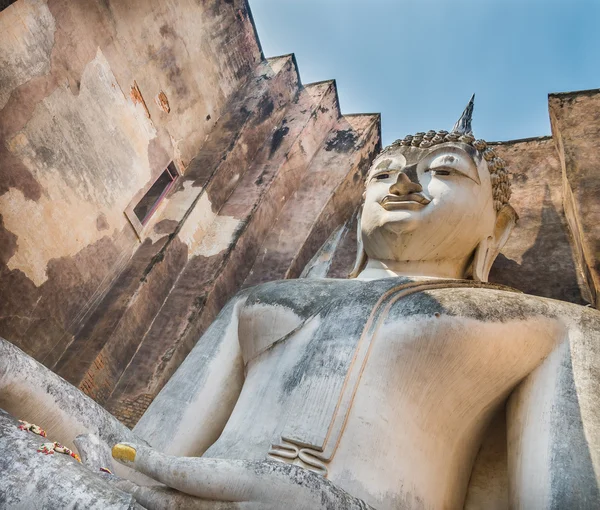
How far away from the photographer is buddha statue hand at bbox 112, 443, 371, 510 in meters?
1.81

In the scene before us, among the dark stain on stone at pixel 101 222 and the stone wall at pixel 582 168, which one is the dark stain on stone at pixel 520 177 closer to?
the stone wall at pixel 582 168

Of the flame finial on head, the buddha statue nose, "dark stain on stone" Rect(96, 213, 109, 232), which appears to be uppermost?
the flame finial on head

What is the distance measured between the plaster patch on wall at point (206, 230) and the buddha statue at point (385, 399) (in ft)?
5.28

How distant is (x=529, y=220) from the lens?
4898 mm

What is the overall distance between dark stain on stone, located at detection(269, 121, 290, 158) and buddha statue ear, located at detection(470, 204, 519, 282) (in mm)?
2741

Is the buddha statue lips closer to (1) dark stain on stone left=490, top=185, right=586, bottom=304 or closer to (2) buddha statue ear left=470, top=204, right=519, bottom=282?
(2) buddha statue ear left=470, top=204, right=519, bottom=282

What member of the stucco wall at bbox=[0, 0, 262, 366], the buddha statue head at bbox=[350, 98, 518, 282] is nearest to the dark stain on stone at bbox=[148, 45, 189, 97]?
the stucco wall at bbox=[0, 0, 262, 366]

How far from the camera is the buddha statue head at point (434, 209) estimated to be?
359cm

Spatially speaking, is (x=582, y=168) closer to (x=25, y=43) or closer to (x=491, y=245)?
(x=491, y=245)

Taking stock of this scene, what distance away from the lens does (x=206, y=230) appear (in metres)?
5.33

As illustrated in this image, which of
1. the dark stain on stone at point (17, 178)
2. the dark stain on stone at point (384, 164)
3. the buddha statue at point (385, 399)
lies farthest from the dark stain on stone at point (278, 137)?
the buddha statue at point (385, 399)

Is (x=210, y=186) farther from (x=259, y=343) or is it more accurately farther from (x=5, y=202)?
(x=259, y=343)

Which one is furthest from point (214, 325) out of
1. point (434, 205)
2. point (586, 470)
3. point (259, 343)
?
point (586, 470)

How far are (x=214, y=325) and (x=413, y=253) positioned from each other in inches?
50.7
